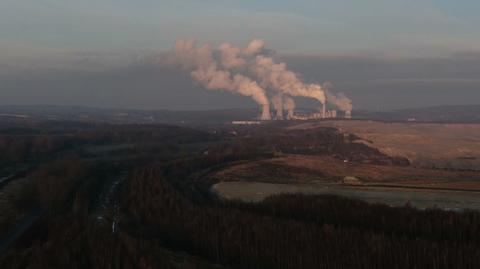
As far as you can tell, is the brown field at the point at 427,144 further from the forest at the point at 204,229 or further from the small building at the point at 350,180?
the forest at the point at 204,229

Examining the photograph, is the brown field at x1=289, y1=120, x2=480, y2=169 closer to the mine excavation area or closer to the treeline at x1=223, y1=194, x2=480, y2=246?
the mine excavation area

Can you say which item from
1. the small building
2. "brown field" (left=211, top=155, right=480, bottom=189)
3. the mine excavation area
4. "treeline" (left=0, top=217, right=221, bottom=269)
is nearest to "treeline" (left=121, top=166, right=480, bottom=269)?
"treeline" (left=0, top=217, right=221, bottom=269)

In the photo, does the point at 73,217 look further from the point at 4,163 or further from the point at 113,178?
the point at 4,163

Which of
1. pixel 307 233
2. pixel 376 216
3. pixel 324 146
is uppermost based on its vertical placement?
pixel 376 216

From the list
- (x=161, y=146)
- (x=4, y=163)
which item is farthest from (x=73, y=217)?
(x=161, y=146)

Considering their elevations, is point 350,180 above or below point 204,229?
below

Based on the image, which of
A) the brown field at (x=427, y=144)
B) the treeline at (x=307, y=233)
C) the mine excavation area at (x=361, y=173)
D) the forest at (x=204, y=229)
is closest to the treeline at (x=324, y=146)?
the mine excavation area at (x=361, y=173)

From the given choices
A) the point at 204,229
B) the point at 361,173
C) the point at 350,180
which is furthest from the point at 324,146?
the point at 204,229

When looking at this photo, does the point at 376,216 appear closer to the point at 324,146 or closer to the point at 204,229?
the point at 204,229
